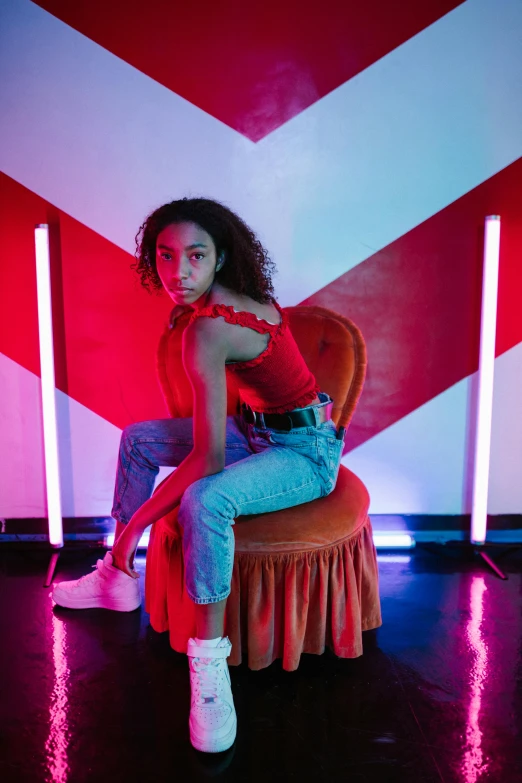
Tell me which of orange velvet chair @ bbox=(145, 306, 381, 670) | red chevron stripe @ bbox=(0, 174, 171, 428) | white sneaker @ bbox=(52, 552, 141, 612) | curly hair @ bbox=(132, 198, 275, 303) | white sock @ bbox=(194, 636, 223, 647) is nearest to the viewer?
white sock @ bbox=(194, 636, 223, 647)

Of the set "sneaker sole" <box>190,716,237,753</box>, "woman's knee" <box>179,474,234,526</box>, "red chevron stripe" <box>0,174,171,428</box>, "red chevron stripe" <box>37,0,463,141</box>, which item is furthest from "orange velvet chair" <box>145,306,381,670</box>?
"red chevron stripe" <box>37,0,463,141</box>

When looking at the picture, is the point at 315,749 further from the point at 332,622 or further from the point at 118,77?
the point at 118,77

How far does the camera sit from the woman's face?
5.35 feet

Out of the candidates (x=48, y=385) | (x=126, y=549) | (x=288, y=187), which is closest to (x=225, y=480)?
(x=126, y=549)

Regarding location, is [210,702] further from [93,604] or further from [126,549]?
[93,604]

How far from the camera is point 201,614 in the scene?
1571 millimetres

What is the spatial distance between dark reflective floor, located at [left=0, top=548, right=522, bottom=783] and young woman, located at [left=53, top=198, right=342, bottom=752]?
0.14 metres

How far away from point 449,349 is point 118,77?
5.86 ft

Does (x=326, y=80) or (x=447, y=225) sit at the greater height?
(x=326, y=80)

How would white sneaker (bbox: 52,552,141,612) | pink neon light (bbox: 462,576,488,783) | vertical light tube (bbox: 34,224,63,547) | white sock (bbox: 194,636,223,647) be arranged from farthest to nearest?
1. vertical light tube (bbox: 34,224,63,547)
2. white sneaker (bbox: 52,552,141,612)
3. white sock (bbox: 194,636,223,647)
4. pink neon light (bbox: 462,576,488,783)

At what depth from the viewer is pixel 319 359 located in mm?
2256

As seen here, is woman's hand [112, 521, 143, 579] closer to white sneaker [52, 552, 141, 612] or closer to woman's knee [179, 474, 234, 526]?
white sneaker [52, 552, 141, 612]

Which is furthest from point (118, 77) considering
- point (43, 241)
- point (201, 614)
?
point (201, 614)

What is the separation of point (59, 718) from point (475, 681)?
3.88 feet
